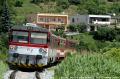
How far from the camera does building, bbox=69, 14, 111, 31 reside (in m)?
101

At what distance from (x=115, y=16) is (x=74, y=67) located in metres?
84.4

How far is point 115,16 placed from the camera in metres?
108

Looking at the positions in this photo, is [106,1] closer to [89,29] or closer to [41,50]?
[89,29]

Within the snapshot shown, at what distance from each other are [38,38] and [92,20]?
240 ft

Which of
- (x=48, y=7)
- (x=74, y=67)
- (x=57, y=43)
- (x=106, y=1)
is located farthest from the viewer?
(x=106, y=1)

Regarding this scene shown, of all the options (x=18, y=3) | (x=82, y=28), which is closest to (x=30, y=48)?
(x=82, y=28)

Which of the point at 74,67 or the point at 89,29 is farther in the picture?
the point at 89,29

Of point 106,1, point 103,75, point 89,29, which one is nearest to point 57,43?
point 103,75

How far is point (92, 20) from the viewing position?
102562mm

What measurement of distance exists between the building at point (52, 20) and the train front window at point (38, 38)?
230 feet

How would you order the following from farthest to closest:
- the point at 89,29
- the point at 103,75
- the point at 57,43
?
the point at 89,29 → the point at 57,43 → the point at 103,75

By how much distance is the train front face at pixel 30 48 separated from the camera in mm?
29500

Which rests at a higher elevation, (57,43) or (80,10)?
(57,43)

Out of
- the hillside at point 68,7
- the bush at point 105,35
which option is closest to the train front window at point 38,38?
the bush at point 105,35
